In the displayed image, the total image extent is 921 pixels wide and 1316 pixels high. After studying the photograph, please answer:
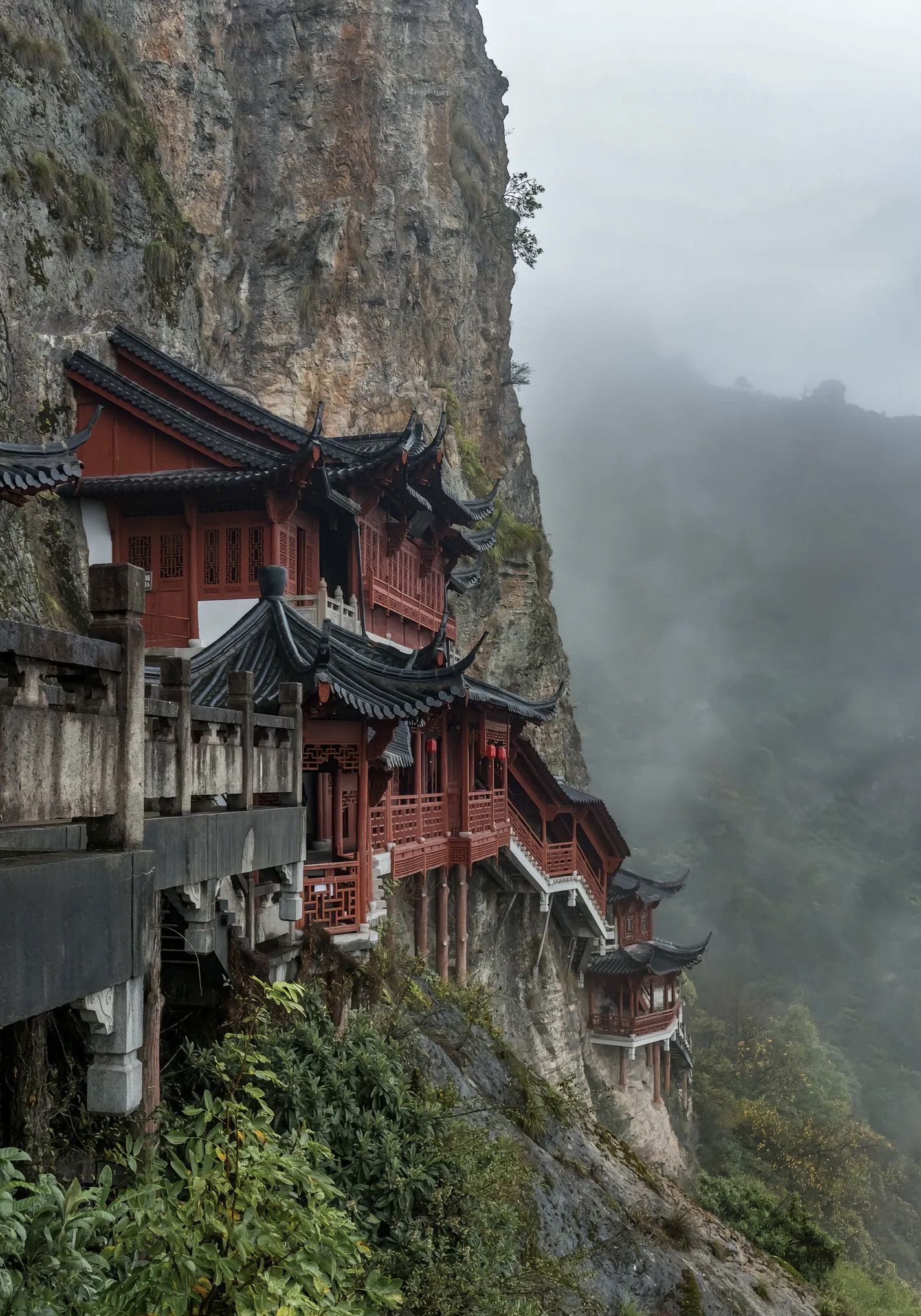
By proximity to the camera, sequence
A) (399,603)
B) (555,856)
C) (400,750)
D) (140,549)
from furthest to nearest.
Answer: (555,856), (399,603), (140,549), (400,750)

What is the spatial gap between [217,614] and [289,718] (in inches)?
331

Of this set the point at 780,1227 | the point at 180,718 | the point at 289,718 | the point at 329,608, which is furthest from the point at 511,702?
the point at 180,718

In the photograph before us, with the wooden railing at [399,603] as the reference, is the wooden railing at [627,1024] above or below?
below

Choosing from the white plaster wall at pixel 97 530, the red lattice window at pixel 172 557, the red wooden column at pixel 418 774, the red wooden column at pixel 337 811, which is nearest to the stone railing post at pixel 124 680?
the red wooden column at pixel 337 811

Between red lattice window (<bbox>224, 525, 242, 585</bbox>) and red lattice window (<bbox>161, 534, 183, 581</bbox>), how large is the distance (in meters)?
0.83

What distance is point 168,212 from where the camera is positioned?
870 inches

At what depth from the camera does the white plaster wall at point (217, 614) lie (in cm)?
1575

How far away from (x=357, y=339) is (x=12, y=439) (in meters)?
14.9

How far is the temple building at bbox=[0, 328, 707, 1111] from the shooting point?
15.5 feet

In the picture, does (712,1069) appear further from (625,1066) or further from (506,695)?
(506,695)

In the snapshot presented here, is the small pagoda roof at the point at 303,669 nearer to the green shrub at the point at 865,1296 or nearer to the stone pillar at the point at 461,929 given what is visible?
the stone pillar at the point at 461,929

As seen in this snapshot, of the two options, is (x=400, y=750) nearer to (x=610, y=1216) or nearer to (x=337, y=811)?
(x=337, y=811)

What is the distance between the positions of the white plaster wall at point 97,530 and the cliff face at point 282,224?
11.7 inches

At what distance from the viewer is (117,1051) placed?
4562 millimetres
